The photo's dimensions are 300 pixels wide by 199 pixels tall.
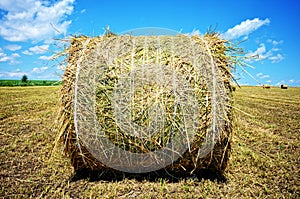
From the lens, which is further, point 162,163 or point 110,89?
point 162,163

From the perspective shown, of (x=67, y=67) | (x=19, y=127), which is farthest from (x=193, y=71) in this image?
(x=19, y=127)

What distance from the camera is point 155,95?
3846 millimetres

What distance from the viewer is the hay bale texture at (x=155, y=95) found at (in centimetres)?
388

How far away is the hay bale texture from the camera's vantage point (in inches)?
153

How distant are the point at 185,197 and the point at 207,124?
1.08m

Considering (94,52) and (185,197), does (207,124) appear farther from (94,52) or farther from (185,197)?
(94,52)

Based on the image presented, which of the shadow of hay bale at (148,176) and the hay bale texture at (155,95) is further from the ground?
the hay bale texture at (155,95)

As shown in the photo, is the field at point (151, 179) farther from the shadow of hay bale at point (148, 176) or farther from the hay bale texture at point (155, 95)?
the hay bale texture at point (155, 95)

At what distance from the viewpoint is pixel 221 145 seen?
13.7ft

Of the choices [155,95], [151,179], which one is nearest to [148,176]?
[151,179]

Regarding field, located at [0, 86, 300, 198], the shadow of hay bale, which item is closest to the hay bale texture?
the shadow of hay bale

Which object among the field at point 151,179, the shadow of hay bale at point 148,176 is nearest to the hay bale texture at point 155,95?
the shadow of hay bale at point 148,176

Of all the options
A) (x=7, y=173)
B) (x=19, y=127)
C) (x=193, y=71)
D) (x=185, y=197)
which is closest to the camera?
(x=185, y=197)

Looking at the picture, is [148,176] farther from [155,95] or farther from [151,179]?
[155,95]
